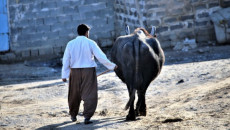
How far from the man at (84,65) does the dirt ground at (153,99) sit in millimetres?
344

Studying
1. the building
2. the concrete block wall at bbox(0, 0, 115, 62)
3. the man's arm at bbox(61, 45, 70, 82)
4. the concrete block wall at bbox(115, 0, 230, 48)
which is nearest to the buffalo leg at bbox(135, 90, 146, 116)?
the man's arm at bbox(61, 45, 70, 82)

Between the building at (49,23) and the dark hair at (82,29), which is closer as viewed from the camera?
the dark hair at (82,29)

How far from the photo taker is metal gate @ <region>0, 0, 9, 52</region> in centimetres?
1625

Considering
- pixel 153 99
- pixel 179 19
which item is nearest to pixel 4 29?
pixel 179 19

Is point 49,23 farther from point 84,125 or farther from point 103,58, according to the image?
point 84,125

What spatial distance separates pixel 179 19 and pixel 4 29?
562 cm

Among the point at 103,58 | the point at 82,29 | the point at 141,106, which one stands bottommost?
the point at 141,106

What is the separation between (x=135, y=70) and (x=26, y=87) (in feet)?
17.2

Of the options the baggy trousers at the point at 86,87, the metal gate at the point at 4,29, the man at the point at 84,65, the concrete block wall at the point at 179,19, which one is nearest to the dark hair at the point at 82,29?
the man at the point at 84,65

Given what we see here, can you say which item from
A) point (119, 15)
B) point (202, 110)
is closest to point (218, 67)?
point (202, 110)

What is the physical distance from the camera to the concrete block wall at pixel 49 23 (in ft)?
53.3

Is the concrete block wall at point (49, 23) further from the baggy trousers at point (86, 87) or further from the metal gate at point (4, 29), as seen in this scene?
the baggy trousers at point (86, 87)

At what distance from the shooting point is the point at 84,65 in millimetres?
7398

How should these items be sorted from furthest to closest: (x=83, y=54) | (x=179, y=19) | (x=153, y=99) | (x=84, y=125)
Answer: (x=179, y=19) < (x=153, y=99) < (x=83, y=54) < (x=84, y=125)
